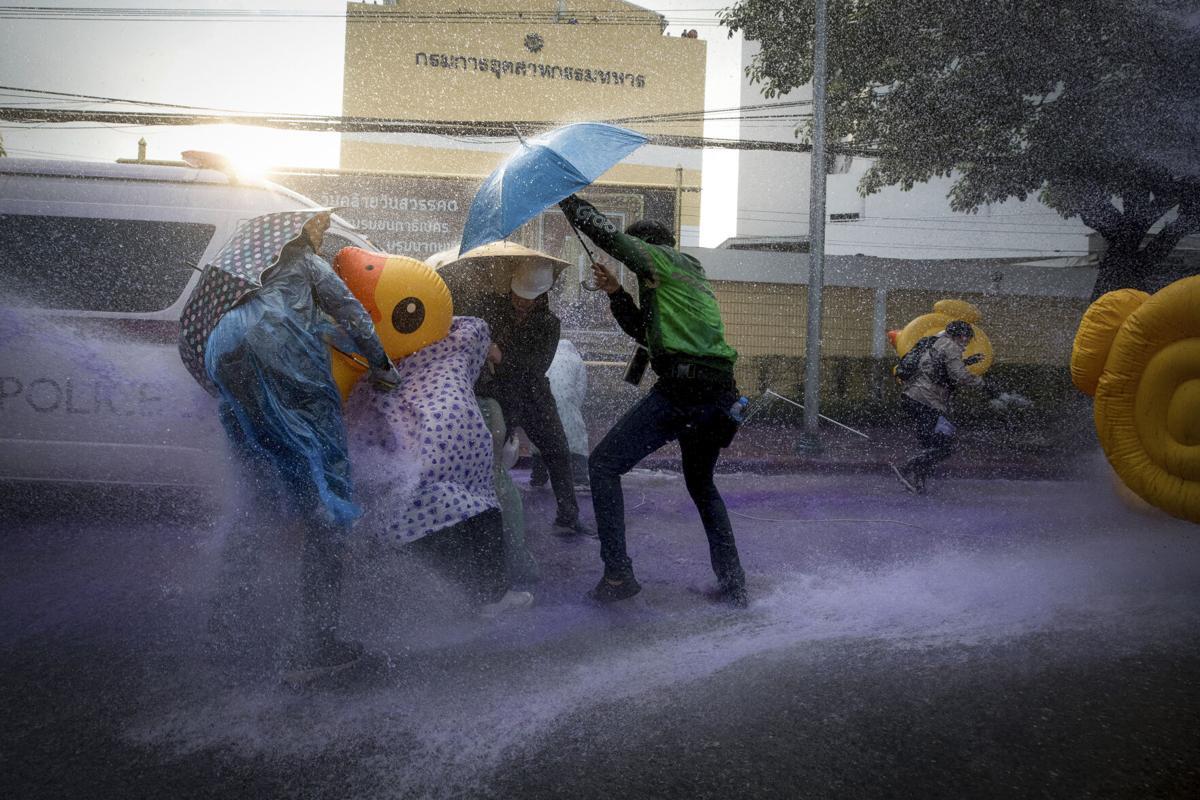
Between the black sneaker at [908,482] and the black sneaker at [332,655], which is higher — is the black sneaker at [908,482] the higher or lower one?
the higher one

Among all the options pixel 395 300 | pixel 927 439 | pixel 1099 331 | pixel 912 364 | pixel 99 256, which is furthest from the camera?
pixel 912 364

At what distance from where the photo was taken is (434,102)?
27.7 meters

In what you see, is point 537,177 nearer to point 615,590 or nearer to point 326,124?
point 615,590

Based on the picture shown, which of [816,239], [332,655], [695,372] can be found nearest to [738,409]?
[695,372]

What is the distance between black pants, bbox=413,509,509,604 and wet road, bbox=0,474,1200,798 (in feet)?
0.45

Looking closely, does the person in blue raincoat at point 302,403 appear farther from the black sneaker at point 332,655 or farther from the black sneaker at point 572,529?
→ the black sneaker at point 572,529

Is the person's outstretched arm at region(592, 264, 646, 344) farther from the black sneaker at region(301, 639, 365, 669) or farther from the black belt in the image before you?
the black sneaker at region(301, 639, 365, 669)

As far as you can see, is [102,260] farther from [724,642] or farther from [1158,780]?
[1158,780]

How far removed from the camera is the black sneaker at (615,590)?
3592mm

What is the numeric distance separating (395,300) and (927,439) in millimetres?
5288

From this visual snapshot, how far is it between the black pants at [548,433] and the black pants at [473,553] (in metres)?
1.46

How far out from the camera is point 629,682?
9.01ft

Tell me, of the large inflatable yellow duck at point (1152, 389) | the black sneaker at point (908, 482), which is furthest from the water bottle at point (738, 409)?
the black sneaker at point (908, 482)

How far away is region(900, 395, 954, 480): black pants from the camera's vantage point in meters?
6.90
